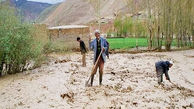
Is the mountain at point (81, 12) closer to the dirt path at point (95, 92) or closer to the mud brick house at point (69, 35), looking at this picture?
the mud brick house at point (69, 35)

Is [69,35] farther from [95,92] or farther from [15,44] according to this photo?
[95,92]

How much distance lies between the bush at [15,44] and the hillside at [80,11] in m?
82.4

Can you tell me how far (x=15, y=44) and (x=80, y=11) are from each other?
4408 inches

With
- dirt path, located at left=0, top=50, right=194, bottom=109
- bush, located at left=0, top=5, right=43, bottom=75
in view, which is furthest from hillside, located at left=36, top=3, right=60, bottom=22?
dirt path, located at left=0, top=50, right=194, bottom=109

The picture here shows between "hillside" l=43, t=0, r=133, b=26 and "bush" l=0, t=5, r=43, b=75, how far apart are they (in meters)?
82.4

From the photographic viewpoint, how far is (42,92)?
39.3 ft

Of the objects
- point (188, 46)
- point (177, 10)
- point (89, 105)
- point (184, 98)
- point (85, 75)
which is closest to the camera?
point (89, 105)

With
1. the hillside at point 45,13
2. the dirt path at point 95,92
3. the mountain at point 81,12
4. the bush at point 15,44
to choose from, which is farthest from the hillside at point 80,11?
the dirt path at point 95,92

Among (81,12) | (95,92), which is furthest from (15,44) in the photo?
(81,12)

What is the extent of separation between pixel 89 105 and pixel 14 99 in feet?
8.66

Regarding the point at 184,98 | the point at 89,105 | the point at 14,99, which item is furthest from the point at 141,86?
the point at 14,99

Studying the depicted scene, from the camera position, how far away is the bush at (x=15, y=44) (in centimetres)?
1688

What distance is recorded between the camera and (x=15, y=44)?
1719 cm

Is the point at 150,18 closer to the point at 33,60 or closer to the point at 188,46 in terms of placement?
the point at 188,46
